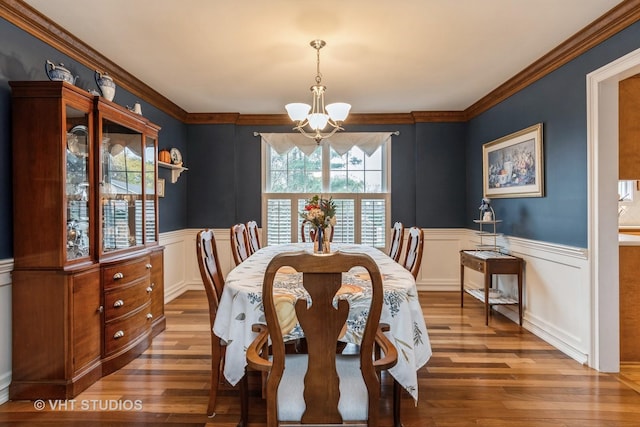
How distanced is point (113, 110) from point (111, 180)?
524 millimetres

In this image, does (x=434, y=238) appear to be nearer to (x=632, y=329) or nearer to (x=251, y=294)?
(x=632, y=329)

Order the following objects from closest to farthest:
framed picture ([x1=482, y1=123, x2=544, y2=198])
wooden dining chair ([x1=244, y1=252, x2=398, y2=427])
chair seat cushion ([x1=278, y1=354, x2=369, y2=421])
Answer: wooden dining chair ([x1=244, y1=252, x2=398, y2=427]) < chair seat cushion ([x1=278, y1=354, x2=369, y2=421]) < framed picture ([x1=482, y1=123, x2=544, y2=198])

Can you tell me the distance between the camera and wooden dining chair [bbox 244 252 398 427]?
1.21 meters

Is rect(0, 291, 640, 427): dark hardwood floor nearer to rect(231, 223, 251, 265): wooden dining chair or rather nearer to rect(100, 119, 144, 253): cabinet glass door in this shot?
rect(231, 223, 251, 265): wooden dining chair

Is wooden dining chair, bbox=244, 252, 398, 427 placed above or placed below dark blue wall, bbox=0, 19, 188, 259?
below

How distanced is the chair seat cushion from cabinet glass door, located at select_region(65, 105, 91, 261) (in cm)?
173

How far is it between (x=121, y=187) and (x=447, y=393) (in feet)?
9.25

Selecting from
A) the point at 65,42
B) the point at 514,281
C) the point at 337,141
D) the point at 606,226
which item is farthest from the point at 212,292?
the point at 337,141

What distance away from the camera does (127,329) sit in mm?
2771

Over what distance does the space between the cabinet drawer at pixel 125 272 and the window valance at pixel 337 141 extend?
2.53 meters

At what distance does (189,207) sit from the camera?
5145 mm

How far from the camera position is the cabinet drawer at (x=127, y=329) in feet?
8.50

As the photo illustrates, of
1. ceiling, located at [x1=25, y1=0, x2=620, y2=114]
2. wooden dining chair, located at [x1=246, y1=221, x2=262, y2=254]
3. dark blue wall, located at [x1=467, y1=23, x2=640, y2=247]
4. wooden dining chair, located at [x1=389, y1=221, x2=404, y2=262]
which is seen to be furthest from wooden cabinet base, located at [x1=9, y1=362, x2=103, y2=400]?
dark blue wall, located at [x1=467, y1=23, x2=640, y2=247]

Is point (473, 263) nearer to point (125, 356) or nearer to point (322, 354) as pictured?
point (322, 354)
